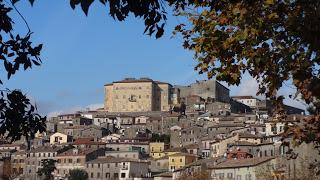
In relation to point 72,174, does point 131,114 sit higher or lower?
higher

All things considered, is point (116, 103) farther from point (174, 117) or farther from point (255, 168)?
point (255, 168)

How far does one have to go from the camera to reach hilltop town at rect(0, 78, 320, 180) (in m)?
66.3

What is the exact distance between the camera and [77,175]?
272 feet

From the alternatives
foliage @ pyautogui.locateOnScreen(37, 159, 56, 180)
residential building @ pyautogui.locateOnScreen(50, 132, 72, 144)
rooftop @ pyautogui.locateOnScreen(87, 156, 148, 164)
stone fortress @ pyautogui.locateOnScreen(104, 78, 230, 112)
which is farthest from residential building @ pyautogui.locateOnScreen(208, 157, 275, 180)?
stone fortress @ pyautogui.locateOnScreen(104, 78, 230, 112)

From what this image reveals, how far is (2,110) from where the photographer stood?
6.12 metres

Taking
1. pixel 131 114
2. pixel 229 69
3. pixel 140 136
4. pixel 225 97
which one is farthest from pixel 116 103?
pixel 229 69

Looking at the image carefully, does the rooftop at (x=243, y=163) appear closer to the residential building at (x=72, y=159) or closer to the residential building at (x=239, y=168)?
the residential building at (x=239, y=168)

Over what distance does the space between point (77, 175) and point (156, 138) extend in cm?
2241

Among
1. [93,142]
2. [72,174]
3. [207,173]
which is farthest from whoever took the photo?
[93,142]

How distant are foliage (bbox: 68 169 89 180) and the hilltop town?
1.22m

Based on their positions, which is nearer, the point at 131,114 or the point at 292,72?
the point at 292,72

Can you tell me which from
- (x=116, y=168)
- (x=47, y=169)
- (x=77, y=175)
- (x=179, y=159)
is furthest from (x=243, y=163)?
(x=47, y=169)

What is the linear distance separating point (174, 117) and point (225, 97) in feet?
73.9

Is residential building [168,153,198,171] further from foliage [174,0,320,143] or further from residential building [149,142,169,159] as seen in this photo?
foliage [174,0,320,143]
